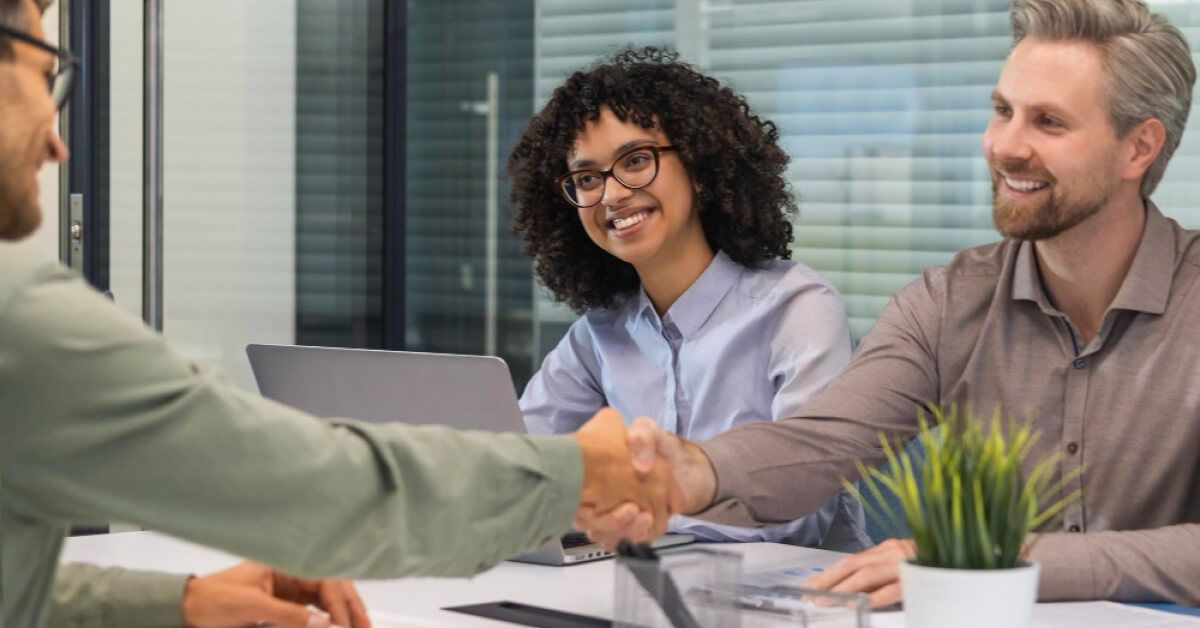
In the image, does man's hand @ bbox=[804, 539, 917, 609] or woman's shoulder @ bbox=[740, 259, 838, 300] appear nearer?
man's hand @ bbox=[804, 539, 917, 609]

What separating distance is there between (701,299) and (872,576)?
40.3 inches

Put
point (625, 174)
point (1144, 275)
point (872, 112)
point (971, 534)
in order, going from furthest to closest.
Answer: point (872, 112), point (625, 174), point (1144, 275), point (971, 534)

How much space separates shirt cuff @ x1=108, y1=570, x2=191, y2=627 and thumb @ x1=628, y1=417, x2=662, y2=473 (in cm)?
53

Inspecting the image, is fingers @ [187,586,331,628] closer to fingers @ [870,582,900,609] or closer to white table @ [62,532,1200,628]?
white table @ [62,532,1200,628]

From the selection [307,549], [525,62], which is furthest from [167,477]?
[525,62]

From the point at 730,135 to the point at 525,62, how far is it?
1.97 metres

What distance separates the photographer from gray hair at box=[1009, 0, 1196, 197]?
213 centimetres

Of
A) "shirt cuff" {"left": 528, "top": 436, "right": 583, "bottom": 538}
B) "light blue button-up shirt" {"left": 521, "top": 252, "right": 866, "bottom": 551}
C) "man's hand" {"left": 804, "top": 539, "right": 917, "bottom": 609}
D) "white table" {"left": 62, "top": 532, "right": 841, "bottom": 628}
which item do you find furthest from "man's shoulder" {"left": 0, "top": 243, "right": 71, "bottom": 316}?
"light blue button-up shirt" {"left": 521, "top": 252, "right": 866, "bottom": 551}

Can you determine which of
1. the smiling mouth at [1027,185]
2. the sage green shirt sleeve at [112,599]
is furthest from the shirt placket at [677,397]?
the sage green shirt sleeve at [112,599]

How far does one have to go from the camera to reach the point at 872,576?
166 centimetres

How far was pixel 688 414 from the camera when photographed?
2.60 meters

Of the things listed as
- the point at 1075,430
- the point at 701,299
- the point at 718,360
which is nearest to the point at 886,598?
the point at 1075,430

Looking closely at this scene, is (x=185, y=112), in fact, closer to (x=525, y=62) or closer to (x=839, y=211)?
(x=525, y=62)

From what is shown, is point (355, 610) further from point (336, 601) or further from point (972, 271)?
point (972, 271)
